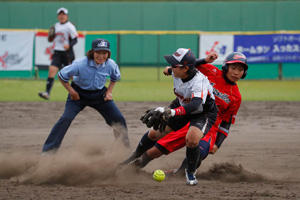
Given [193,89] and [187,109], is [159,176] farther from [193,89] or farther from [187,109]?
[193,89]

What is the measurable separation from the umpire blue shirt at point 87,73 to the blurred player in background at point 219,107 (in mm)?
957

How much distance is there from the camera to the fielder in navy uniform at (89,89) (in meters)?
6.47

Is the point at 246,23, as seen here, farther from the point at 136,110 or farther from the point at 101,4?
the point at 136,110

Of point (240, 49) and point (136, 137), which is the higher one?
point (240, 49)

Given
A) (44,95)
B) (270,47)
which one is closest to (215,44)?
(270,47)

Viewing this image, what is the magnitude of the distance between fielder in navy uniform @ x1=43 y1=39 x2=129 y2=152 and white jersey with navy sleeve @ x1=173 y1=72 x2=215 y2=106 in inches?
52.4

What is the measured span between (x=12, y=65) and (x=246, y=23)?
16.1 m

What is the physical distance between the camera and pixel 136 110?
1166cm

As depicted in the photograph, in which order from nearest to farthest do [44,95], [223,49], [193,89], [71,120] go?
1. [193,89]
2. [71,120]
3. [44,95]
4. [223,49]

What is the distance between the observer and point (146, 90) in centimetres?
1605

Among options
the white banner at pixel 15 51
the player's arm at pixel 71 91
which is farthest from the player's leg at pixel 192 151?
the white banner at pixel 15 51

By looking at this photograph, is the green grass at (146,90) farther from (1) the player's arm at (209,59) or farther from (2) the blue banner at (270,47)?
(1) the player's arm at (209,59)

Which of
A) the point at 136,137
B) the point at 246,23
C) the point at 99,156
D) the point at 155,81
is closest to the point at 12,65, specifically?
the point at 155,81

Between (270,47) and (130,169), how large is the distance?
47.1 feet
